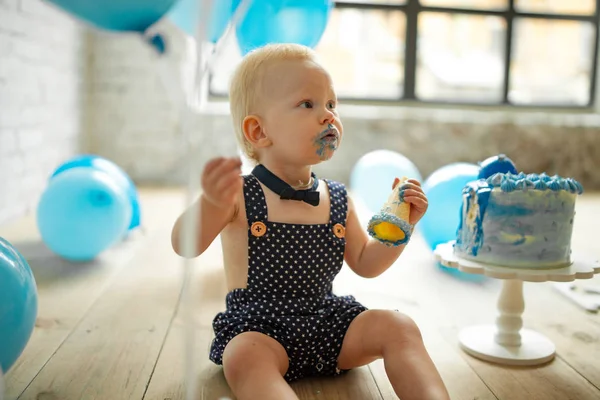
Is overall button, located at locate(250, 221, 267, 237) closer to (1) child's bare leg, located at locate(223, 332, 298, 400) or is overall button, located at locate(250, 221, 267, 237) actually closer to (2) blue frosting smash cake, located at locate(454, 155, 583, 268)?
(1) child's bare leg, located at locate(223, 332, 298, 400)

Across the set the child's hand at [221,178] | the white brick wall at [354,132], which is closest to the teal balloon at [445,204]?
the child's hand at [221,178]

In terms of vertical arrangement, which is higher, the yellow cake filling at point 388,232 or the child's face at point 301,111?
the child's face at point 301,111

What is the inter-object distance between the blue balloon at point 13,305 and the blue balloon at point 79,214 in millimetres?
956

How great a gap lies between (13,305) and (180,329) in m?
0.53

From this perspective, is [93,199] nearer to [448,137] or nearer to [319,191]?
[319,191]

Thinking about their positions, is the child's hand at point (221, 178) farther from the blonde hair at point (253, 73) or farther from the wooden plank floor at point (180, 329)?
the wooden plank floor at point (180, 329)

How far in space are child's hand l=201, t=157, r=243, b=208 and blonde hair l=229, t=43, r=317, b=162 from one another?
0.29 meters

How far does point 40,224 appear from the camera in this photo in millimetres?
2143

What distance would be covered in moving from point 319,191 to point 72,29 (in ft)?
9.60

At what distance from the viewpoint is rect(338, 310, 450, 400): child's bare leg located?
42.3 inches

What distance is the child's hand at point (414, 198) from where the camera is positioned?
1.23 m

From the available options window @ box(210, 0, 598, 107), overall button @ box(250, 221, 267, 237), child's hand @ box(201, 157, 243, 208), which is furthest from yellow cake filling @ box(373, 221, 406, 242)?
window @ box(210, 0, 598, 107)

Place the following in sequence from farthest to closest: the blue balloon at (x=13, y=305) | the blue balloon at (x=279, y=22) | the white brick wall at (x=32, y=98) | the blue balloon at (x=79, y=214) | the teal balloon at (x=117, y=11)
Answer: the white brick wall at (x=32, y=98), the blue balloon at (x=79, y=214), the blue balloon at (x=279, y=22), the blue balloon at (x=13, y=305), the teal balloon at (x=117, y=11)

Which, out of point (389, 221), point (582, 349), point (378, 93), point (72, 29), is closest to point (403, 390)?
point (389, 221)
